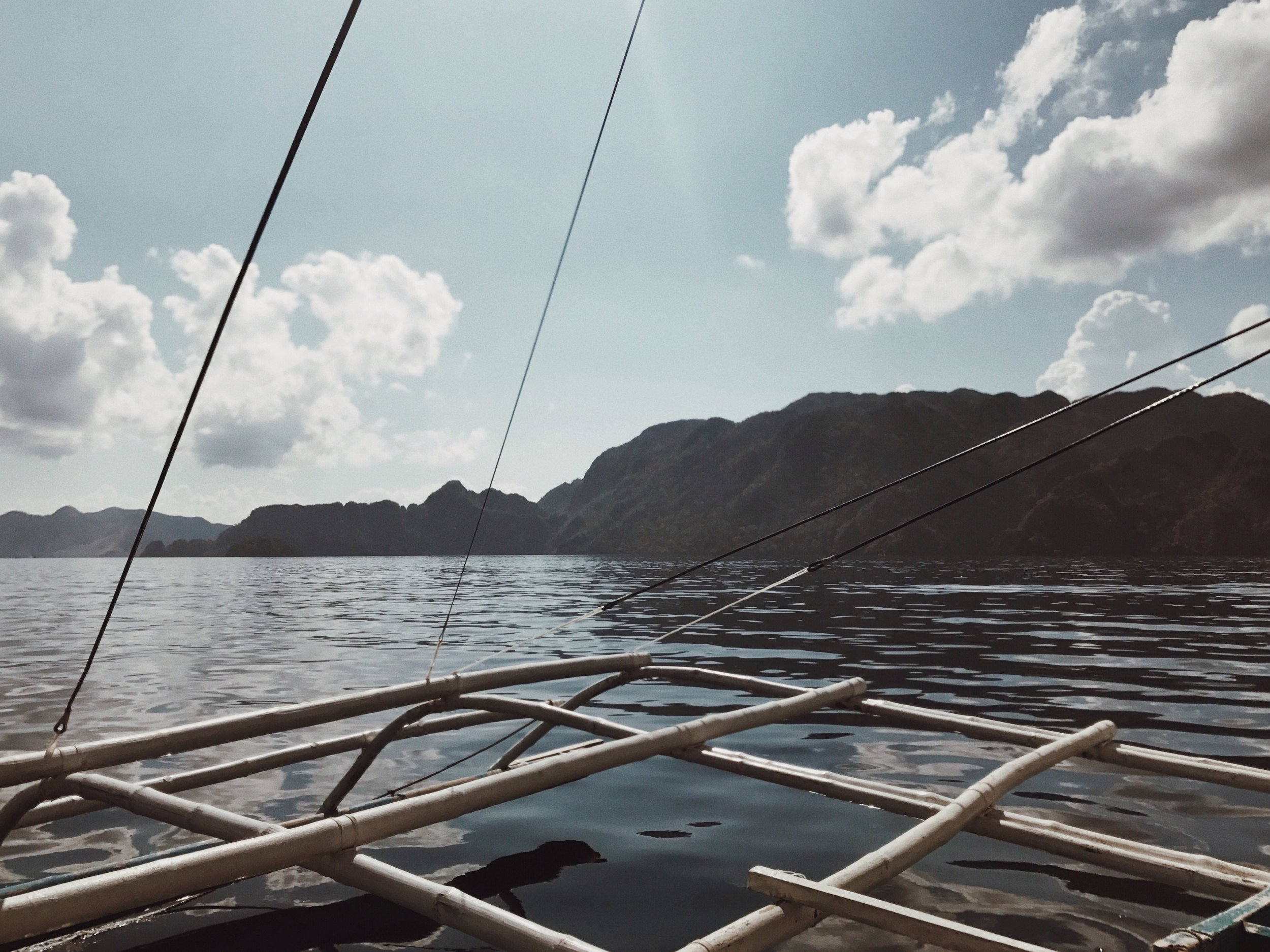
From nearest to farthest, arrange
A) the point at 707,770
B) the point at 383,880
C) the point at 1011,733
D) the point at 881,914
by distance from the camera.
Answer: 1. the point at 881,914
2. the point at 383,880
3. the point at 1011,733
4. the point at 707,770

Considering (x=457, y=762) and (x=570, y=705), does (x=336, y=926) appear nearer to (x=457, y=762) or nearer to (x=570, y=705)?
(x=570, y=705)

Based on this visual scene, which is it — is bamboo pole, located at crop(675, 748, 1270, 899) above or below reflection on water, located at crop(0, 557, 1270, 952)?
above

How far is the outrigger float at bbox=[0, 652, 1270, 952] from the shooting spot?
3.14 meters

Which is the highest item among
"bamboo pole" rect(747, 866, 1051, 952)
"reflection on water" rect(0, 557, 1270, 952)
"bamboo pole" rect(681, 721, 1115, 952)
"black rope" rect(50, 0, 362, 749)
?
"black rope" rect(50, 0, 362, 749)

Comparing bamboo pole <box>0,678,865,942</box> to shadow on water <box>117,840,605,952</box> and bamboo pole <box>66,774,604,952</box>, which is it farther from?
shadow on water <box>117,840,605,952</box>

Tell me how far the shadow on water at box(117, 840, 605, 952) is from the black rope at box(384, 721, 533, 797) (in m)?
2.43

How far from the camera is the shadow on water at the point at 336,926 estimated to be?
15.8 ft

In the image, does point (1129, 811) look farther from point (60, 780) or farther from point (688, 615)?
point (688, 615)

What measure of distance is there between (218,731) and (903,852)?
15.1 feet

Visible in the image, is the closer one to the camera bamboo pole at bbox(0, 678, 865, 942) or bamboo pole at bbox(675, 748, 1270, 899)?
bamboo pole at bbox(0, 678, 865, 942)

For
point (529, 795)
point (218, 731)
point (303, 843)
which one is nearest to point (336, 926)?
point (529, 795)

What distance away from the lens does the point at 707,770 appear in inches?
352

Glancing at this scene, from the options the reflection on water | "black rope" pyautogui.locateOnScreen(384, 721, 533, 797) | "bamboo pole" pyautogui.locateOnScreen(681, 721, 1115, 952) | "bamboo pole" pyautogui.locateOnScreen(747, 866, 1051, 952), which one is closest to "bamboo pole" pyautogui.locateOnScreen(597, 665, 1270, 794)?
"bamboo pole" pyautogui.locateOnScreen(681, 721, 1115, 952)

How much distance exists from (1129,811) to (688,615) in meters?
23.5
